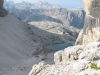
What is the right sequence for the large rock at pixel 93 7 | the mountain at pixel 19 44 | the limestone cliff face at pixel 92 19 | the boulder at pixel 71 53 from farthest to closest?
the mountain at pixel 19 44 → the large rock at pixel 93 7 → the limestone cliff face at pixel 92 19 → the boulder at pixel 71 53

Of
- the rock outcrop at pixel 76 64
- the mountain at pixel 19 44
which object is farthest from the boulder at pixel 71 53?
the mountain at pixel 19 44

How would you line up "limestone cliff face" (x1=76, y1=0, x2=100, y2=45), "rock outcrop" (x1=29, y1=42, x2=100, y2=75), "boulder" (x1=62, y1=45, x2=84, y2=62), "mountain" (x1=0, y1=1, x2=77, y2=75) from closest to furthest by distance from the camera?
"rock outcrop" (x1=29, y1=42, x2=100, y2=75) → "boulder" (x1=62, y1=45, x2=84, y2=62) → "limestone cliff face" (x1=76, y1=0, x2=100, y2=45) → "mountain" (x1=0, y1=1, x2=77, y2=75)

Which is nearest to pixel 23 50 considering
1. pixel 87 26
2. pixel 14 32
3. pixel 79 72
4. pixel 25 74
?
pixel 14 32

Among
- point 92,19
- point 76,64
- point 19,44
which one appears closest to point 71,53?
point 76,64

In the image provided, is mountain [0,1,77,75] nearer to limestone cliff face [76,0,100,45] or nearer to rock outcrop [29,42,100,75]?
limestone cliff face [76,0,100,45]

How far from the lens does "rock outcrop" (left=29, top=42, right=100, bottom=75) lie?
75.9ft

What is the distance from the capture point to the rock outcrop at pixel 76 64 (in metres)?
23.1

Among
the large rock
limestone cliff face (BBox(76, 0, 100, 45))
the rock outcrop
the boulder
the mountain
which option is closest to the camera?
the rock outcrop

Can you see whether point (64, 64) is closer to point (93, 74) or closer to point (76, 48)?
point (76, 48)

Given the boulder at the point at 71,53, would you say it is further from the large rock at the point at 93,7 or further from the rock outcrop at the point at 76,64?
the large rock at the point at 93,7

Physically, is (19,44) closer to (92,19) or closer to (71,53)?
(92,19)

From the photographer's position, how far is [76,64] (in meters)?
23.9

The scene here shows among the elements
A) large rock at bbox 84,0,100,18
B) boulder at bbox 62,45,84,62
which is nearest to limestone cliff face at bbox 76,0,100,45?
large rock at bbox 84,0,100,18

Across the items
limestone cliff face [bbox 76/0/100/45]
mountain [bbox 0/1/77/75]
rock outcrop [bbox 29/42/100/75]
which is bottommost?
rock outcrop [bbox 29/42/100/75]
